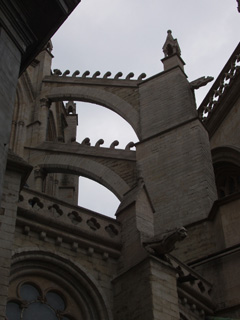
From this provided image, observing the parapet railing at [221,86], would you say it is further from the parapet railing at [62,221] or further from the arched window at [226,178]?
the parapet railing at [62,221]

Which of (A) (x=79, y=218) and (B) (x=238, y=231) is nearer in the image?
(A) (x=79, y=218)

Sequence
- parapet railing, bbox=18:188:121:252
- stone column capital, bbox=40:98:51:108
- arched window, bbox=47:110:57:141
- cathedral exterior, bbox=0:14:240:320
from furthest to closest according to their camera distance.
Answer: arched window, bbox=47:110:57:141, stone column capital, bbox=40:98:51:108, parapet railing, bbox=18:188:121:252, cathedral exterior, bbox=0:14:240:320

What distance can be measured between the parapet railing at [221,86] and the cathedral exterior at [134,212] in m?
0.04

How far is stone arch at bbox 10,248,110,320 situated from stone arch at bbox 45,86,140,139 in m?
6.65

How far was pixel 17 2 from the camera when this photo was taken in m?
6.21

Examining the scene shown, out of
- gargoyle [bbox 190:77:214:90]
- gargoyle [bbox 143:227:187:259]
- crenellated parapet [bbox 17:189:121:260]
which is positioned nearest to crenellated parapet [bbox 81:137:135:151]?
gargoyle [bbox 190:77:214:90]

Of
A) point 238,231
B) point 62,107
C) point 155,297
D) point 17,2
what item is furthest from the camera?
point 62,107

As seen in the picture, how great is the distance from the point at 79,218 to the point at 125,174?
533 cm

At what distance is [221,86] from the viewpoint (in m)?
15.1

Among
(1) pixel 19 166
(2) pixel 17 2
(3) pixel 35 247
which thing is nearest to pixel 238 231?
(3) pixel 35 247

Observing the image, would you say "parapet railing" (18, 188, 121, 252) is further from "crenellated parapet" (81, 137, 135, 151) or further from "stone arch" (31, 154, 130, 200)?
"crenellated parapet" (81, 137, 135, 151)

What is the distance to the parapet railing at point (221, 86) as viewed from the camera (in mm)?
14492

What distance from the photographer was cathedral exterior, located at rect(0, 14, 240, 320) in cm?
790

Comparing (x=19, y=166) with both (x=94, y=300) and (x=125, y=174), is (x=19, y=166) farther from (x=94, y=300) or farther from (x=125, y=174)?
(x=125, y=174)
